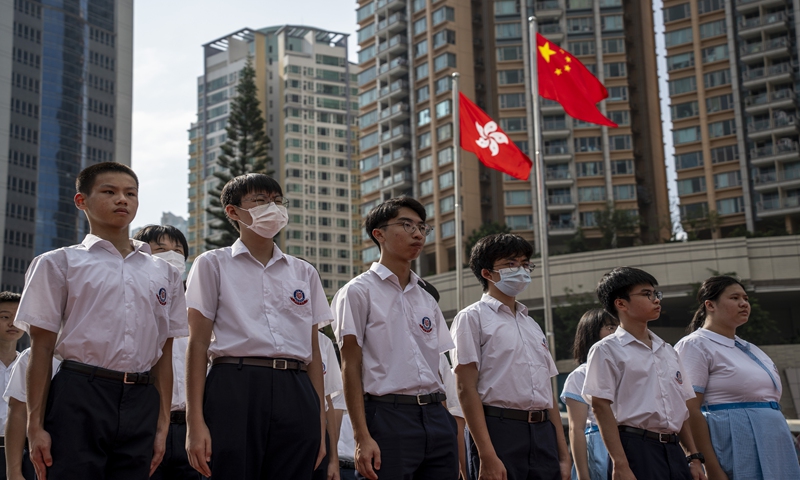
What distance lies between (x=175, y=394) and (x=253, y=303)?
153 cm

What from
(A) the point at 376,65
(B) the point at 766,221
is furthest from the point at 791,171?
(A) the point at 376,65

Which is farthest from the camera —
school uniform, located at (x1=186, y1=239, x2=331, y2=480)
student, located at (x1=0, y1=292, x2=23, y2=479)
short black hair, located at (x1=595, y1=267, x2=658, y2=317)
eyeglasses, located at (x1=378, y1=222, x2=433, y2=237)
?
student, located at (x1=0, y1=292, x2=23, y2=479)

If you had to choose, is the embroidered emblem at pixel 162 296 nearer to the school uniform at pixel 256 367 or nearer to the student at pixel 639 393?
the school uniform at pixel 256 367

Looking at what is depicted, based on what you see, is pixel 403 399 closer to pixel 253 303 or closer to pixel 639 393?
pixel 253 303

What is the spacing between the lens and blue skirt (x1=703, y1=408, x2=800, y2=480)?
5586mm

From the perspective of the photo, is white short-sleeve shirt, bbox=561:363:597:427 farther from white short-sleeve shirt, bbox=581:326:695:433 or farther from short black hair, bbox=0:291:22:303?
short black hair, bbox=0:291:22:303

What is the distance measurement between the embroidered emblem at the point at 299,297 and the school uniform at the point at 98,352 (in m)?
0.59

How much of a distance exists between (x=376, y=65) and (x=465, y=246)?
58.1 feet

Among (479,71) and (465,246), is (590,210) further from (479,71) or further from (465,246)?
(479,71)

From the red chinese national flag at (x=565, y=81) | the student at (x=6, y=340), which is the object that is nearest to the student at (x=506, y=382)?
the student at (x=6, y=340)

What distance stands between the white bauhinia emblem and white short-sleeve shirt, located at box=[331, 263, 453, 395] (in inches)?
494

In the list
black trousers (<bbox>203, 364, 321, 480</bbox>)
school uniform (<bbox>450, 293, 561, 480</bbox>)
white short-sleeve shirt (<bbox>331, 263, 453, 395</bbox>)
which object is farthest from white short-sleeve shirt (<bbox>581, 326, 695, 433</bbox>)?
black trousers (<bbox>203, 364, 321, 480</bbox>)

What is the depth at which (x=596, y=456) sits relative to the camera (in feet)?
19.7

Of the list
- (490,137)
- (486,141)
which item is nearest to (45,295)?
(486,141)
